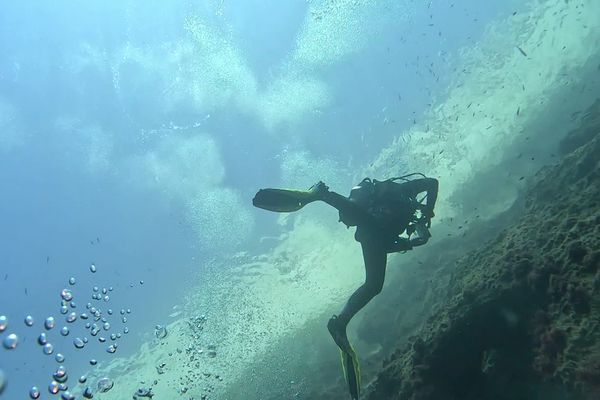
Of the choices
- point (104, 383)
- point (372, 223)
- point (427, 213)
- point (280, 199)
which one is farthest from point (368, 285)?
point (104, 383)

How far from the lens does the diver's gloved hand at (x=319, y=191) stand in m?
7.46

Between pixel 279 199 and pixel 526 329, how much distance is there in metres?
4.37

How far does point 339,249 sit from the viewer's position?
119ft

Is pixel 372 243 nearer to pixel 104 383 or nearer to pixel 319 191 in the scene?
pixel 319 191

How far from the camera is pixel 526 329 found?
5773mm

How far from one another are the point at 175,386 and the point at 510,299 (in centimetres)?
4587

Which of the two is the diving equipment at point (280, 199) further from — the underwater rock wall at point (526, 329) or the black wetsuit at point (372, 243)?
the underwater rock wall at point (526, 329)

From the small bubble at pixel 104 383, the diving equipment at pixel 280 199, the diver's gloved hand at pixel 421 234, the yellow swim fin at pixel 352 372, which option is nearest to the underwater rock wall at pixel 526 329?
the yellow swim fin at pixel 352 372

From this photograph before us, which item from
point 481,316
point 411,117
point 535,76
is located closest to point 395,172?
point 411,117

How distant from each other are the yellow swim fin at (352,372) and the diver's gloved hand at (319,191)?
310 centimetres

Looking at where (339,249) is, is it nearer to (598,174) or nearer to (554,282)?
(598,174)

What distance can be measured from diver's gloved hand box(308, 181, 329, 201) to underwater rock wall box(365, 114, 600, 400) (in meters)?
3.03

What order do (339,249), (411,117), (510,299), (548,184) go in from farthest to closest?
1. (339,249)
2. (411,117)
3. (548,184)
4. (510,299)

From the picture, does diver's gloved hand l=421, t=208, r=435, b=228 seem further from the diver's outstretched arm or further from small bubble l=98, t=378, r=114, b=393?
small bubble l=98, t=378, r=114, b=393
